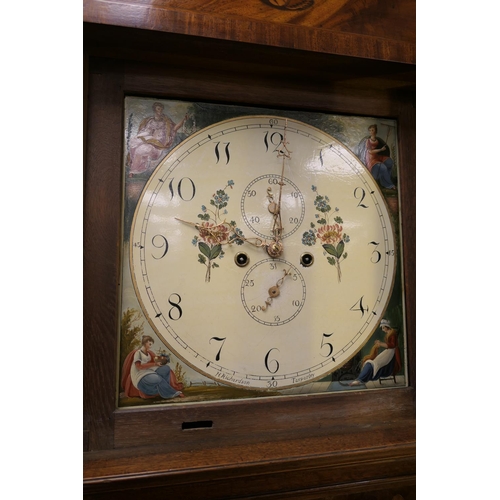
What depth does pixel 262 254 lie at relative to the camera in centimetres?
112

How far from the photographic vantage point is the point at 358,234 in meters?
1.20

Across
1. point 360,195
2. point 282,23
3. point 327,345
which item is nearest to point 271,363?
point 327,345

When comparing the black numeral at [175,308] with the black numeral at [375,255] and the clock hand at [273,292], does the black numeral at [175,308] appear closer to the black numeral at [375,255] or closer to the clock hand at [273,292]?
the clock hand at [273,292]

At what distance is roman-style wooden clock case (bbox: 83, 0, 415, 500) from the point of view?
3.10ft

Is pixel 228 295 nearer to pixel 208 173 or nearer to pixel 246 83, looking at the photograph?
pixel 208 173

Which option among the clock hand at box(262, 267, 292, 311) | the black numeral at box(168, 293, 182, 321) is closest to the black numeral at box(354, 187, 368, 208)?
the clock hand at box(262, 267, 292, 311)

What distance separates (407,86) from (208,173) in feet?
2.02

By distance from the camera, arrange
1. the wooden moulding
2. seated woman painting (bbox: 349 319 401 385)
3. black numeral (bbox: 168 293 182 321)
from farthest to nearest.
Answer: seated woman painting (bbox: 349 319 401 385)
black numeral (bbox: 168 293 182 321)
the wooden moulding

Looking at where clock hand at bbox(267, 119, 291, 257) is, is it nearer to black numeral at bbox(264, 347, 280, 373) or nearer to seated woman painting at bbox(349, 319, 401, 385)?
black numeral at bbox(264, 347, 280, 373)

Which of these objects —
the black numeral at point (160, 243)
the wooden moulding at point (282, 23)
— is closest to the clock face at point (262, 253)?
the black numeral at point (160, 243)

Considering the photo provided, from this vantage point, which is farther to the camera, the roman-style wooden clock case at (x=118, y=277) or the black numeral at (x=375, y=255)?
the black numeral at (x=375, y=255)

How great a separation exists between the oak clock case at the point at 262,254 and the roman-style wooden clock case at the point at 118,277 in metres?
0.08

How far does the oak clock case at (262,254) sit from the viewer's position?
1065mm

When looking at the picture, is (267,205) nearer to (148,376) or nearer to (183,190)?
(183,190)
